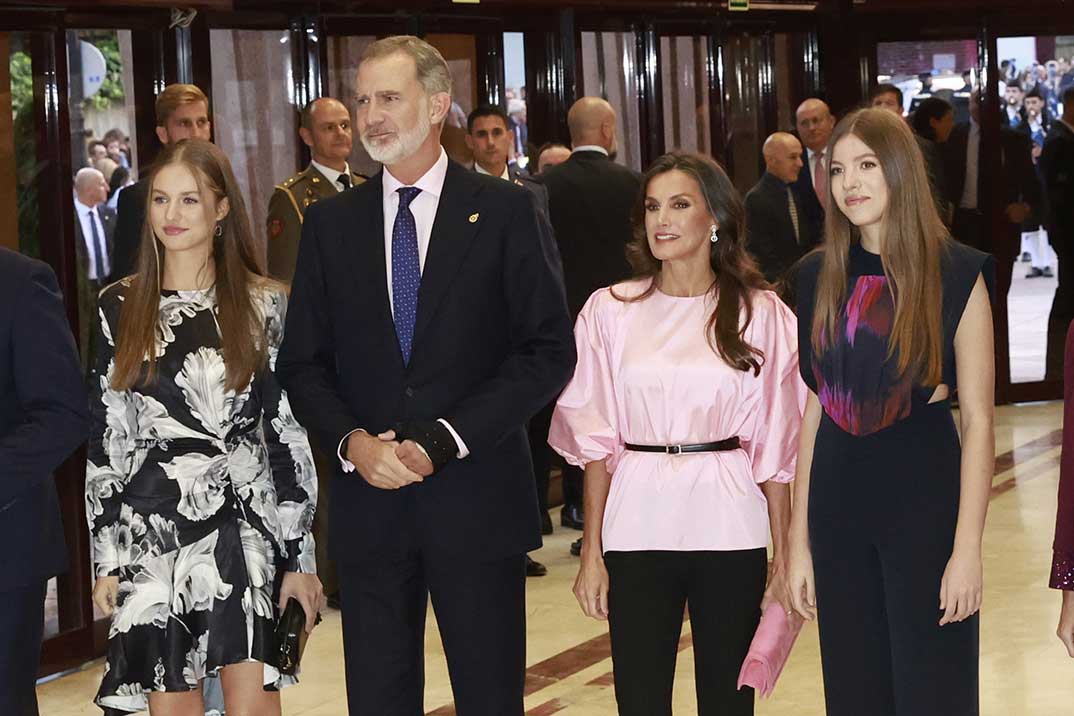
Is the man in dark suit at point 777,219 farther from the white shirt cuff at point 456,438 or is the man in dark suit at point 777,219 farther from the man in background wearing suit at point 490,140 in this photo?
the white shirt cuff at point 456,438

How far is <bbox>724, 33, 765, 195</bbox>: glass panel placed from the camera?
9742mm

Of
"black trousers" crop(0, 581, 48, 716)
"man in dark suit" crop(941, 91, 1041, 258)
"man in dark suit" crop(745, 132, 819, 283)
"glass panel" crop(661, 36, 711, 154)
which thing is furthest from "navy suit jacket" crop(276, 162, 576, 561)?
"man in dark suit" crop(941, 91, 1041, 258)

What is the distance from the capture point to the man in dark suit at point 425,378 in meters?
3.31

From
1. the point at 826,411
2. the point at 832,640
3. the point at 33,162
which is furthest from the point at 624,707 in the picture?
the point at 33,162

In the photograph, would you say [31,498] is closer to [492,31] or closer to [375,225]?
[375,225]

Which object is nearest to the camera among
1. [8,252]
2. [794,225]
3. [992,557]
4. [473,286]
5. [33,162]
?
[8,252]

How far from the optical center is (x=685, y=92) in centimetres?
945

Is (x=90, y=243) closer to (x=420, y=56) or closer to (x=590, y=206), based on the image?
(x=590, y=206)

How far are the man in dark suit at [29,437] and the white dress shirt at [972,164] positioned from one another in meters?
7.95

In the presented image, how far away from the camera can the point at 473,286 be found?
334 centimetres

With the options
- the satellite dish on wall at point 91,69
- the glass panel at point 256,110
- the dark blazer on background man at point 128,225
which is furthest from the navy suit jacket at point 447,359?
the glass panel at point 256,110

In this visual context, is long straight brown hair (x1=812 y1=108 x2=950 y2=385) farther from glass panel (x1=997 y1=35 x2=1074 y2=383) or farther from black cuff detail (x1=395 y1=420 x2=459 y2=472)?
glass panel (x1=997 y1=35 x2=1074 y2=383)

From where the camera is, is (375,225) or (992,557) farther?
(992,557)

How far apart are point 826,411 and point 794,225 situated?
4.88 meters
